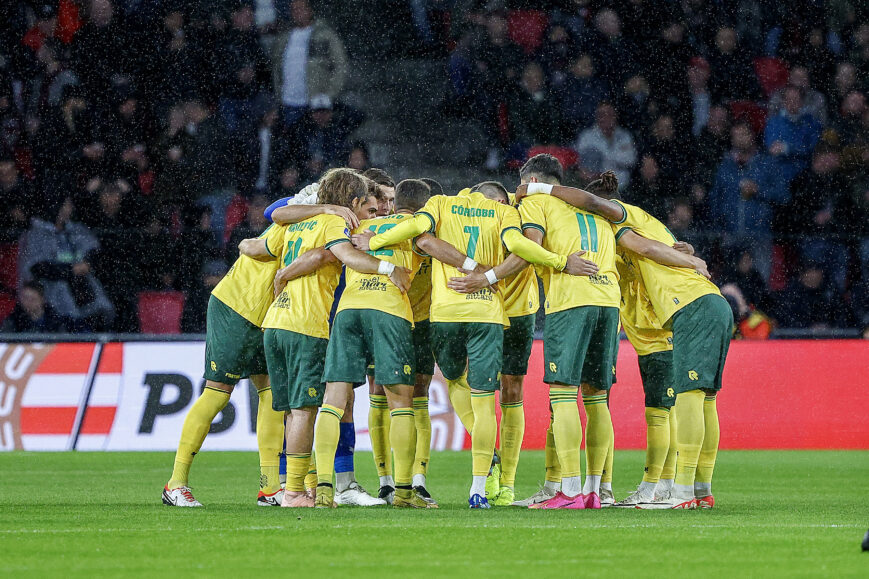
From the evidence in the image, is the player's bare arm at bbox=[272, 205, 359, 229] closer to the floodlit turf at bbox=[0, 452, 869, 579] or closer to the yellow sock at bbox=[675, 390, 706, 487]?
the floodlit turf at bbox=[0, 452, 869, 579]

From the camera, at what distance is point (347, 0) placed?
19078mm

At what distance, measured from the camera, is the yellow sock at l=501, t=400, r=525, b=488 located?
856cm

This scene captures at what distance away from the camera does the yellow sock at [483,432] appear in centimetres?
796

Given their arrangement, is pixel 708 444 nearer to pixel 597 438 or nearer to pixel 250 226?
pixel 597 438

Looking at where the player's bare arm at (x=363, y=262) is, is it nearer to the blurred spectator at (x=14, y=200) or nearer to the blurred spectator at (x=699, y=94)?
the blurred spectator at (x=14, y=200)

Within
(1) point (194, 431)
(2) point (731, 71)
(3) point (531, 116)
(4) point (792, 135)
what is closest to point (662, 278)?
(1) point (194, 431)

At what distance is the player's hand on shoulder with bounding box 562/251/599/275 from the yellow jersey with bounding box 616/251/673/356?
2.05 ft

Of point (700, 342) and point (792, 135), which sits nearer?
point (700, 342)

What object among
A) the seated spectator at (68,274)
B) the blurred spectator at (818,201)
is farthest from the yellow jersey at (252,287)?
the blurred spectator at (818,201)

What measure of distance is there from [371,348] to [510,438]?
1.20 metres

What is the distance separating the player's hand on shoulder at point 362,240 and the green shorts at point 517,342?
1201 mm

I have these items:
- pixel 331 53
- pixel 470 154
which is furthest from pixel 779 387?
pixel 331 53

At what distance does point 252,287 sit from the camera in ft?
28.0

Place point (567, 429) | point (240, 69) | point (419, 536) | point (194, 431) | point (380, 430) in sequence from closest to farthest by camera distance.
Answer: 1. point (419, 536)
2. point (567, 429)
3. point (194, 431)
4. point (380, 430)
5. point (240, 69)
